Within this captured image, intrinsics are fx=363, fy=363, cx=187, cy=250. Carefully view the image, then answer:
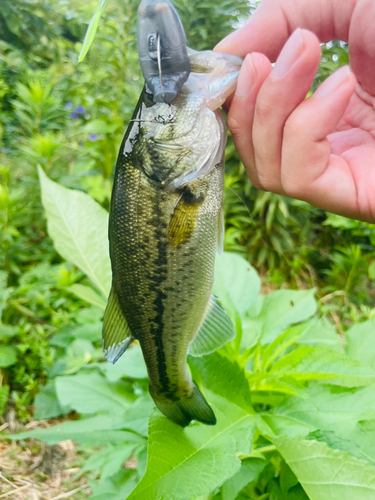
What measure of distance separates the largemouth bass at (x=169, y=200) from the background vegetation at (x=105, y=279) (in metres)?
0.23

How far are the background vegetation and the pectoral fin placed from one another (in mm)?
193

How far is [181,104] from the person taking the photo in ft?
2.31

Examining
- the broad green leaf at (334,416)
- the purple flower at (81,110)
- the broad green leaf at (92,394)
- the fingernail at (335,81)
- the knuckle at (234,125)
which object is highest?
the fingernail at (335,81)

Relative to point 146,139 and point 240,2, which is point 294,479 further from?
point 240,2

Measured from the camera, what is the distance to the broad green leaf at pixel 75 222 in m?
1.23

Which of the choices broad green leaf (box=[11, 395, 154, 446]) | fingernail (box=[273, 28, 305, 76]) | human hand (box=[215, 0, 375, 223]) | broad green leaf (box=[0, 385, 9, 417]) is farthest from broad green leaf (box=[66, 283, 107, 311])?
fingernail (box=[273, 28, 305, 76])

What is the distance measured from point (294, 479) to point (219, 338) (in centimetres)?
43

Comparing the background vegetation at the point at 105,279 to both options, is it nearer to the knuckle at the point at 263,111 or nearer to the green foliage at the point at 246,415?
the green foliage at the point at 246,415

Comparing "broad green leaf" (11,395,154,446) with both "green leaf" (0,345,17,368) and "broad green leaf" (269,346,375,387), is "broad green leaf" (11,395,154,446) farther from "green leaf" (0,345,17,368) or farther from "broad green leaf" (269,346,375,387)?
"green leaf" (0,345,17,368)

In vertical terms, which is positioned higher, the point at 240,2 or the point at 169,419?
the point at 240,2

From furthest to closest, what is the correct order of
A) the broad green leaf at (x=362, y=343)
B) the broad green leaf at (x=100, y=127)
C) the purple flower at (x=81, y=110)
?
the purple flower at (x=81, y=110), the broad green leaf at (x=100, y=127), the broad green leaf at (x=362, y=343)

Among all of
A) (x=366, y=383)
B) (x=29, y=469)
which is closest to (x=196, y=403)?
(x=366, y=383)

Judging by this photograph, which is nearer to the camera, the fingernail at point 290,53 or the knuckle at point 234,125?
the fingernail at point 290,53

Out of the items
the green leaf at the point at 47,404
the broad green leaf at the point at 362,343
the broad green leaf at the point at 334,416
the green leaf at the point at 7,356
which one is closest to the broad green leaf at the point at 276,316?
the broad green leaf at the point at 362,343
